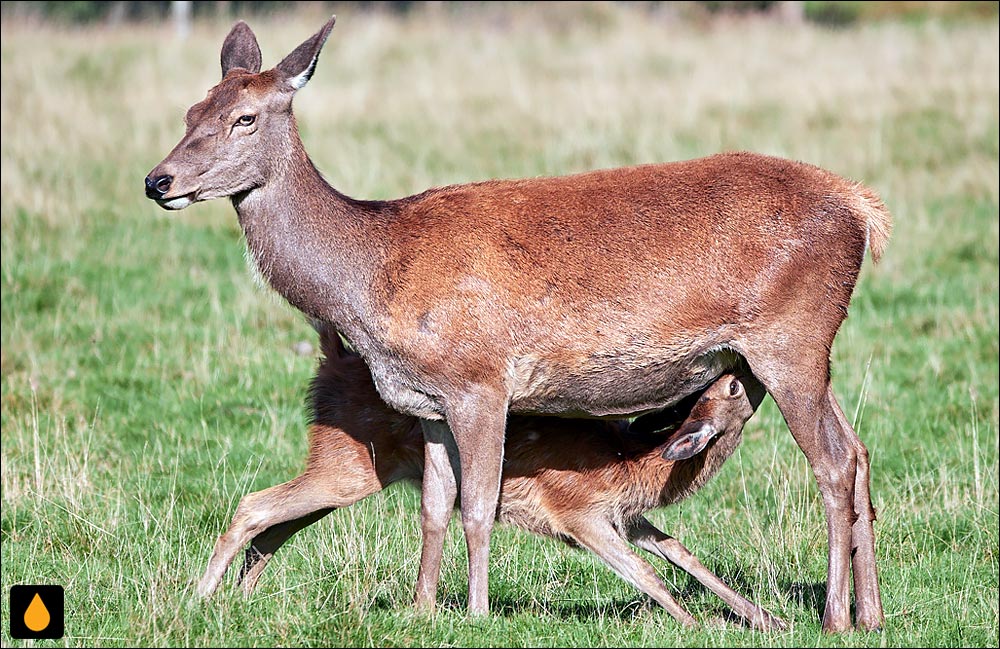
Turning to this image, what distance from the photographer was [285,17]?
24.0 m

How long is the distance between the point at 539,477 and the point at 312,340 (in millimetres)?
4258

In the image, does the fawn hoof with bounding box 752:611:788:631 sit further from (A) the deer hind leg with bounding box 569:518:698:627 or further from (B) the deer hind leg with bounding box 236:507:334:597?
(B) the deer hind leg with bounding box 236:507:334:597

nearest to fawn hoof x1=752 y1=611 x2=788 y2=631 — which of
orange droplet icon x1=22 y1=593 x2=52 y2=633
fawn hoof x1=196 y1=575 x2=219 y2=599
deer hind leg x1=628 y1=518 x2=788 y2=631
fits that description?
deer hind leg x1=628 y1=518 x2=788 y2=631

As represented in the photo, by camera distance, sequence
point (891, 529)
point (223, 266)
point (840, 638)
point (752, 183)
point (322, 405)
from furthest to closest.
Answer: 1. point (223, 266)
2. point (891, 529)
3. point (322, 405)
4. point (752, 183)
5. point (840, 638)

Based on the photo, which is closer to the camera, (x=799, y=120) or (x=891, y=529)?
(x=891, y=529)

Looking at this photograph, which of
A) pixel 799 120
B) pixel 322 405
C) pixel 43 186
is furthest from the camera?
pixel 799 120

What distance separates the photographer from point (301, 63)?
541cm

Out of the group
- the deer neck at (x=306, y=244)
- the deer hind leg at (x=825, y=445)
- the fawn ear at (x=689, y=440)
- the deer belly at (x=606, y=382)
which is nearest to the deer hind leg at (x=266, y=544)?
the deer neck at (x=306, y=244)

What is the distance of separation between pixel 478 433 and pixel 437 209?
99 cm

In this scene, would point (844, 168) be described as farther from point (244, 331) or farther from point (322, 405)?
point (322, 405)

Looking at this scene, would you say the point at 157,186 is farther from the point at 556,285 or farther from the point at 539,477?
the point at 539,477

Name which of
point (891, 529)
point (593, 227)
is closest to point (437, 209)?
point (593, 227)

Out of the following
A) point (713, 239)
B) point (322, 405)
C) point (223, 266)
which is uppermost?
point (713, 239)

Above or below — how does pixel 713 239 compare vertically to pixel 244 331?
above
